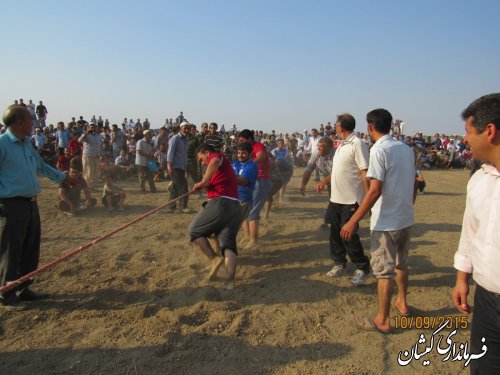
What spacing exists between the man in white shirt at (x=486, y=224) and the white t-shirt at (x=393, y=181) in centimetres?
118

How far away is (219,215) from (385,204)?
1.95 metres

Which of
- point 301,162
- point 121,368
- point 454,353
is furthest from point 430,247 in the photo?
point 301,162

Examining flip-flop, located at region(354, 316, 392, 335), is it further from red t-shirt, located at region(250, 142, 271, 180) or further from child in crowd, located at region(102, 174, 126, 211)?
child in crowd, located at region(102, 174, 126, 211)

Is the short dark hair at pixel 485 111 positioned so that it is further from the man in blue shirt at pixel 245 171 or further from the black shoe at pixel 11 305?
the black shoe at pixel 11 305

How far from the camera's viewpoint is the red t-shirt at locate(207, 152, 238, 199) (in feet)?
14.6

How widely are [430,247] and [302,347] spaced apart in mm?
3702

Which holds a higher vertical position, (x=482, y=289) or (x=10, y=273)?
(x=482, y=289)

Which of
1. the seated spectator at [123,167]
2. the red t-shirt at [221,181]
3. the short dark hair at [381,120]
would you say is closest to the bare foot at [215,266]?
the red t-shirt at [221,181]

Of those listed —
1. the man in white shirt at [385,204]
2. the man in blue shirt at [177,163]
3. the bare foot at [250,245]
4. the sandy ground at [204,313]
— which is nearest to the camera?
the sandy ground at [204,313]

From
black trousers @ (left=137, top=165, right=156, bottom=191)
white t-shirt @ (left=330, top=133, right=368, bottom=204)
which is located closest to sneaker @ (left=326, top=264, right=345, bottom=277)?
white t-shirt @ (left=330, top=133, right=368, bottom=204)

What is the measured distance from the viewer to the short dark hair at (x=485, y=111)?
6.03 ft

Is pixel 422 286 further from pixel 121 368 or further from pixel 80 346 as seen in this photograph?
pixel 80 346

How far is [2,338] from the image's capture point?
3326 mm

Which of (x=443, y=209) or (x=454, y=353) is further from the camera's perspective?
(x=443, y=209)
